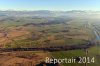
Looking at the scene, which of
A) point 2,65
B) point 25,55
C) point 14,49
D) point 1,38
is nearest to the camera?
point 2,65

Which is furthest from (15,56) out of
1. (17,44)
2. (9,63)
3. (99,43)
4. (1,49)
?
(99,43)

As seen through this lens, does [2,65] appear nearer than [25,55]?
Yes

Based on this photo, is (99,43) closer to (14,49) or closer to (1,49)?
(14,49)

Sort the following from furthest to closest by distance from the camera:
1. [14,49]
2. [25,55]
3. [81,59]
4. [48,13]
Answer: [48,13]
[14,49]
[25,55]
[81,59]

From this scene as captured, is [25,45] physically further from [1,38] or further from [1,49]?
[1,38]

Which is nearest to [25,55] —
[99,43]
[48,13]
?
[99,43]

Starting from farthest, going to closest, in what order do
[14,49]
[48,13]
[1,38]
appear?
1. [48,13]
2. [1,38]
3. [14,49]

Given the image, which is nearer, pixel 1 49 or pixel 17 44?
pixel 1 49

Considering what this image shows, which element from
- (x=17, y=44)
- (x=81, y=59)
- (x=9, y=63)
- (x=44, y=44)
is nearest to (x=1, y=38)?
(x=17, y=44)

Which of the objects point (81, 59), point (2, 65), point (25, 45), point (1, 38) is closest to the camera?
point (81, 59)
